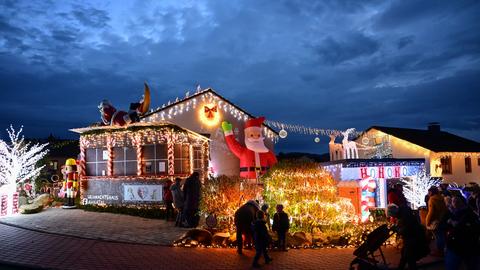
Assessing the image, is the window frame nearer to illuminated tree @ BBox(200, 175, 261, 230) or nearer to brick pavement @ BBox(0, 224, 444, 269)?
illuminated tree @ BBox(200, 175, 261, 230)

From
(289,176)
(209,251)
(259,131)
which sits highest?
(259,131)

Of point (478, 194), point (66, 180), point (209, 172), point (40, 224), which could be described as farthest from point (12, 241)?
point (478, 194)

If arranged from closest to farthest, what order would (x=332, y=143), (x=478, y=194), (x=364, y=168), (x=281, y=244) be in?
(x=281, y=244) → (x=478, y=194) → (x=364, y=168) → (x=332, y=143)

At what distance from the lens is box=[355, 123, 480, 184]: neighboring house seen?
28.6 m

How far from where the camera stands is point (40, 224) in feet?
49.8

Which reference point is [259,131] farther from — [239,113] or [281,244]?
[281,244]

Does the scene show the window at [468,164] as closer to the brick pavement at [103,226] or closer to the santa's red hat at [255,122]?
the santa's red hat at [255,122]

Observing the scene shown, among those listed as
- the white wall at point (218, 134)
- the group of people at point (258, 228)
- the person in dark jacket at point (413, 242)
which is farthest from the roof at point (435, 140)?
the person in dark jacket at point (413, 242)

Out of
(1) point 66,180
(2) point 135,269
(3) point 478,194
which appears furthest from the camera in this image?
(1) point 66,180

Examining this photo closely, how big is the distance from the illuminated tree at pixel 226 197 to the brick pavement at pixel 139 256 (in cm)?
173

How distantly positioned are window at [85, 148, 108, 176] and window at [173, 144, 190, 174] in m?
3.40

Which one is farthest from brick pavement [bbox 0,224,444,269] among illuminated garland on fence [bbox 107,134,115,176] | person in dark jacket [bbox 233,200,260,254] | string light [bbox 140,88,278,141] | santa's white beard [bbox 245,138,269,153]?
santa's white beard [bbox 245,138,269,153]

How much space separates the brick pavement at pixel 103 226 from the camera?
41.3 feet

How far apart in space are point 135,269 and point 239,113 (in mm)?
17091
